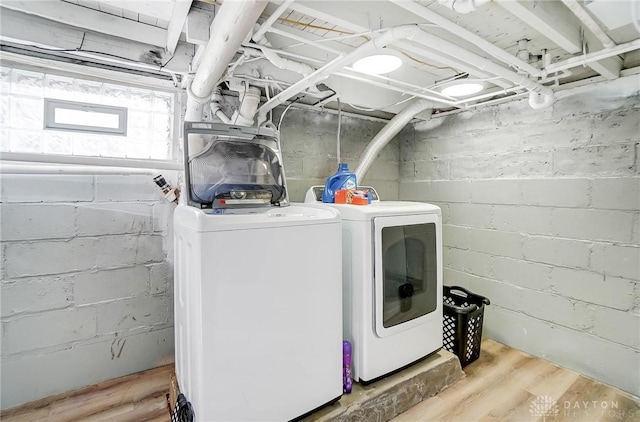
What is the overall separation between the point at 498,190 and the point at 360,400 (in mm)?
1954

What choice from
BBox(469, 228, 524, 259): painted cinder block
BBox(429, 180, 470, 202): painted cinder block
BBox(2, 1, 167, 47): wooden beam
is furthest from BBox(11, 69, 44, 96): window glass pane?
BBox(469, 228, 524, 259): painted cinder block

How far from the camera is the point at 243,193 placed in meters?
1.61

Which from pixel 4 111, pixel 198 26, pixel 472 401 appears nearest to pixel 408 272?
pixel 472 401

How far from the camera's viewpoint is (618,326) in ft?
6.30

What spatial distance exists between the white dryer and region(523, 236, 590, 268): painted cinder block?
888mm

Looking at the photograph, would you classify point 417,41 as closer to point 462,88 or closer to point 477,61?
point 477,61

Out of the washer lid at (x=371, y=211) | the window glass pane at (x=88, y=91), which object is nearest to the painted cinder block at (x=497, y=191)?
the washer lid at (x=371, y=211)

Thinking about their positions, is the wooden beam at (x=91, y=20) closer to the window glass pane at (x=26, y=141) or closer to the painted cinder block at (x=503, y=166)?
the window glass pane at (x=26, y=141)

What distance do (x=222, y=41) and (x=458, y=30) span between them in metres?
1.04

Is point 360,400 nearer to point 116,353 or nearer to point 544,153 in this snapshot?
point 116,353

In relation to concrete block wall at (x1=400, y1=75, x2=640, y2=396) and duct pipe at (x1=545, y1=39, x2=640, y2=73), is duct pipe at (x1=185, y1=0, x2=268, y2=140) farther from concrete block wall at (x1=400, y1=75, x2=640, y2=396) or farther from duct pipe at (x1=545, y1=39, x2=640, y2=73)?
concrete block wall at (x1=400, y1=75, x2=640, y2=396)

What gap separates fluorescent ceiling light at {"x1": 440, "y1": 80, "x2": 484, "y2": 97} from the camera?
6.86ft

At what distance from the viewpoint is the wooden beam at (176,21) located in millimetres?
1315

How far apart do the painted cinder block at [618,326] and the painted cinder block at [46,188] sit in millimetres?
3358
